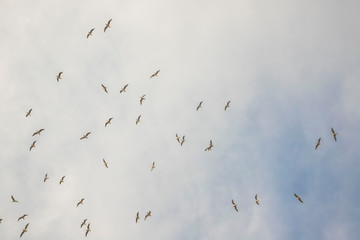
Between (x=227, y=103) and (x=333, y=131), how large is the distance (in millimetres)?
19750

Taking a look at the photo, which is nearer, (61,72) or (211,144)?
(61,72)

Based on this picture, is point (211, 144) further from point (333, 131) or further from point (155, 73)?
point (333, 131)

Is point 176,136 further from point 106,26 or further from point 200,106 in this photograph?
point 106,26

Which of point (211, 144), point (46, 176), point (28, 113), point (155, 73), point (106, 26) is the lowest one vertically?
point (211, 144)

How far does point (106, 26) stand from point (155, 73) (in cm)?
1163

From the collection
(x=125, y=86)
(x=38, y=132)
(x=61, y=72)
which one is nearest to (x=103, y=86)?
(x=125, y=86)

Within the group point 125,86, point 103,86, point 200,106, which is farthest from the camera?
point 200,106

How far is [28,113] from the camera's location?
60375 mm

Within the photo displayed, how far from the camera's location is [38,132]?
60031mm

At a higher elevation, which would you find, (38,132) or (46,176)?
(38,132)

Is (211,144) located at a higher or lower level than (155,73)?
lower

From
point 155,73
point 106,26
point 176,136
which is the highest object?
point 106,26

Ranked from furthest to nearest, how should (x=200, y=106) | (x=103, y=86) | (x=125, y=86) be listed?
1. (x=200, y=106)
2. (x=125, y=86)
3. (x=103, y=86)

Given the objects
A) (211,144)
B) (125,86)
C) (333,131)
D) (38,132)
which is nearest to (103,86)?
(125,86)
